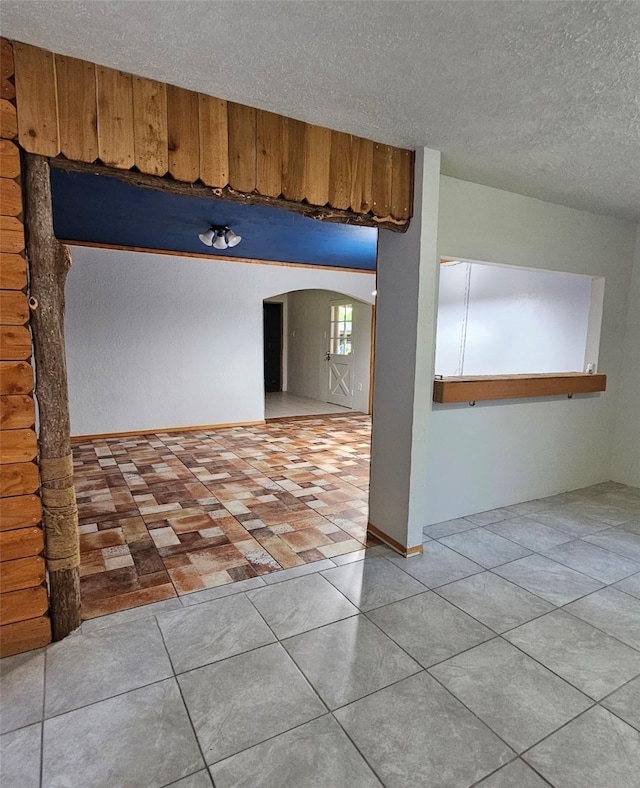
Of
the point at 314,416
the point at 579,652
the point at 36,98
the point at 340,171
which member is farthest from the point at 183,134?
the point at 314,416

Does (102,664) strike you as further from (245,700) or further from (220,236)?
(220,236)

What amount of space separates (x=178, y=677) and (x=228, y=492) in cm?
208

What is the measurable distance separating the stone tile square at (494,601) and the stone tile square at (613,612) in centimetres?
17

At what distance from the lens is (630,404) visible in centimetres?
402

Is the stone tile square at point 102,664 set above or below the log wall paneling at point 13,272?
below

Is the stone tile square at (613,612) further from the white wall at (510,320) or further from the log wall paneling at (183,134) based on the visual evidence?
the log wall paneling at (183,134)

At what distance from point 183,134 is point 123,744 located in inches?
90.5

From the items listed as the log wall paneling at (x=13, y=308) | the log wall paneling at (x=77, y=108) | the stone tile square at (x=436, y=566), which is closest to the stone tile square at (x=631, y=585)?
the stone tile square at (x=436, y=566)

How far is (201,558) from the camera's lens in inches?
104

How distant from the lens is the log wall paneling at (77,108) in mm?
1666

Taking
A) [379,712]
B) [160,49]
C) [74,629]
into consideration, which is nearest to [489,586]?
[379,712]

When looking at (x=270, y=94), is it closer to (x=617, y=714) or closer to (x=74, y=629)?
(x=74, y=629)

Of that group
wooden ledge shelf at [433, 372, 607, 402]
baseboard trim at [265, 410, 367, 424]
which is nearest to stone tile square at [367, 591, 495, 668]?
wooden ledge shelf at [433, 372, 607, 402]

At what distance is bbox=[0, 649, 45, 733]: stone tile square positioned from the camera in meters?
1.54
